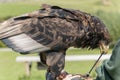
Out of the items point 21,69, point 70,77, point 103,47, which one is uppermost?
point 103,47

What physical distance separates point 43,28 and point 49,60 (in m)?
0.20

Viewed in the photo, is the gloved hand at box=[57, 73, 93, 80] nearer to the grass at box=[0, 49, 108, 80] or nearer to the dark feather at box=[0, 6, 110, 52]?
the dark feather at box=[0, 6, 110, 52]

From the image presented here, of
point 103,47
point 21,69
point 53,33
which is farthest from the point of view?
point 21,69

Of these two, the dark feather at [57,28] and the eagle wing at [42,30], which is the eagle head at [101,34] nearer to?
the dark feather at [57,28]

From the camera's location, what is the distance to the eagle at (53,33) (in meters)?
2.95

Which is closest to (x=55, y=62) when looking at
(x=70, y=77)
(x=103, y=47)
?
(x=70, y=77)

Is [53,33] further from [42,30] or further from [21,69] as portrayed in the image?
[21,69]

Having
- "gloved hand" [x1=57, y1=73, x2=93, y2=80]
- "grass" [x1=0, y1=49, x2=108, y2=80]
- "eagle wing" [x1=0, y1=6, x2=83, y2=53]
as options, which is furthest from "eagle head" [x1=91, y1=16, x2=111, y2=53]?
"grass" [x1=0, y1=49, x2=108, y2=80]

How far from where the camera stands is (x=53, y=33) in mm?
3000

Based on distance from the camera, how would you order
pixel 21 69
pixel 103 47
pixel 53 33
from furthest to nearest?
pixel 21 69 < pixel 103 47 < pixel 53 33

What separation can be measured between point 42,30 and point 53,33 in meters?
0.07

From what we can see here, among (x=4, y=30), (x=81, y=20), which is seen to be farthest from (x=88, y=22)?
(x=4, y=30)

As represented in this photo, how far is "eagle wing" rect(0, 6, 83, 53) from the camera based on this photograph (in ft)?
9.66

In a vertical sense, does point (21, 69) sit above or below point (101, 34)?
below
